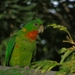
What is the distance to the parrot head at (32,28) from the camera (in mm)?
2381

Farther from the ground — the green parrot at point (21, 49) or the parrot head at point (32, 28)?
the parrot head at point (32, 28)

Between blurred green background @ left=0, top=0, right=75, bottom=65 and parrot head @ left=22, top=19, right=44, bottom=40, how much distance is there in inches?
23.2

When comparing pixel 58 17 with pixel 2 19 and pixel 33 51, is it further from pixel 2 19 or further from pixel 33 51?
pixel 33 51

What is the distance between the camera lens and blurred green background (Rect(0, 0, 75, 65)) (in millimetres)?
2994

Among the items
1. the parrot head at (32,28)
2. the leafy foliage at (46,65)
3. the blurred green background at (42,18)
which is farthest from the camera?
the blurred green background at (42,18)

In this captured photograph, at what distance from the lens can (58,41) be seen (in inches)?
136

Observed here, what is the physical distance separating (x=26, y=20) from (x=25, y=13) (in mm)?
98

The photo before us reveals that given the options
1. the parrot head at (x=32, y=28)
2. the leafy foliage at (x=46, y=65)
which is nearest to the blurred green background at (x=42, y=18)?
the parrot head at (x=32, y=28)

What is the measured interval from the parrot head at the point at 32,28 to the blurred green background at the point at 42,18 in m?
0.59

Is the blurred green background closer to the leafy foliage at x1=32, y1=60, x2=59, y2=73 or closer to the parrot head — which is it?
the parrot head

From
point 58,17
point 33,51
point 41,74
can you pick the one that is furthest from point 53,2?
point 41,74

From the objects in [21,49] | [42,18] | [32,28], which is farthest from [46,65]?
[42,18]

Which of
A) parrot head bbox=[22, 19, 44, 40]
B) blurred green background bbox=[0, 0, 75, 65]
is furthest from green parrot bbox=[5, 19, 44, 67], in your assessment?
blurred green background bbox=[0, 0, 75, 65]

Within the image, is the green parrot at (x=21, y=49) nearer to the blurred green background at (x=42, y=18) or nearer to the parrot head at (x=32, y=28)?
the parrot head at (x=32, y=28)
